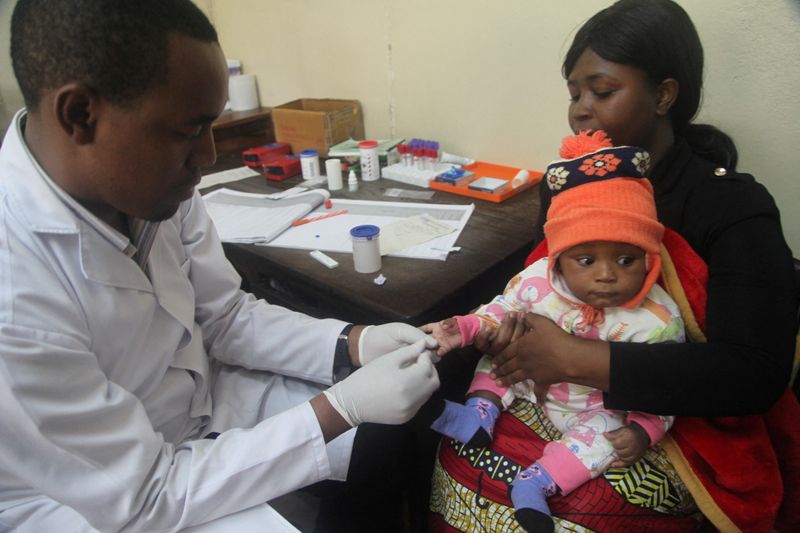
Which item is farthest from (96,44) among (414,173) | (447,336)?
(414,173)

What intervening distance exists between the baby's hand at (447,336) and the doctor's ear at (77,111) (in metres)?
0.75

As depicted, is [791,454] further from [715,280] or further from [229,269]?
[229,269]

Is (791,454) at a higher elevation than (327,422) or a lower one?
lower

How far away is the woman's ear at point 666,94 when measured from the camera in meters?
1.05

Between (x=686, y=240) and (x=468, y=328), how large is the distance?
0.50 meters

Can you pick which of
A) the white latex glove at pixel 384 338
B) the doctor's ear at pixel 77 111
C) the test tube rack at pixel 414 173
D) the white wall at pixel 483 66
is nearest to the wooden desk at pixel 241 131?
the white wall at pixel 483 66

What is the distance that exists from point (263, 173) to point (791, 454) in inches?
80.6

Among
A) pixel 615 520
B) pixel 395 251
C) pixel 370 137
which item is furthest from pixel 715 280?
pixel 370 137

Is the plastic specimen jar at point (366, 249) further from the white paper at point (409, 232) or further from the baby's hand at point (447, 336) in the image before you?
the baby's hand at point (447, 336)

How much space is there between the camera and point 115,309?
880 millimetres

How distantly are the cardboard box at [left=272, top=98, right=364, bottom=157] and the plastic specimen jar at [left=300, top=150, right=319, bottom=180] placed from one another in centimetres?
19

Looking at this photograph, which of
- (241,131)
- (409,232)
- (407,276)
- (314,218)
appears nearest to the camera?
(407,276)

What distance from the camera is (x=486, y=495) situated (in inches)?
38.6

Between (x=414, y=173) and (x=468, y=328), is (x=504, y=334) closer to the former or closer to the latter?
(x=468, y=328)
